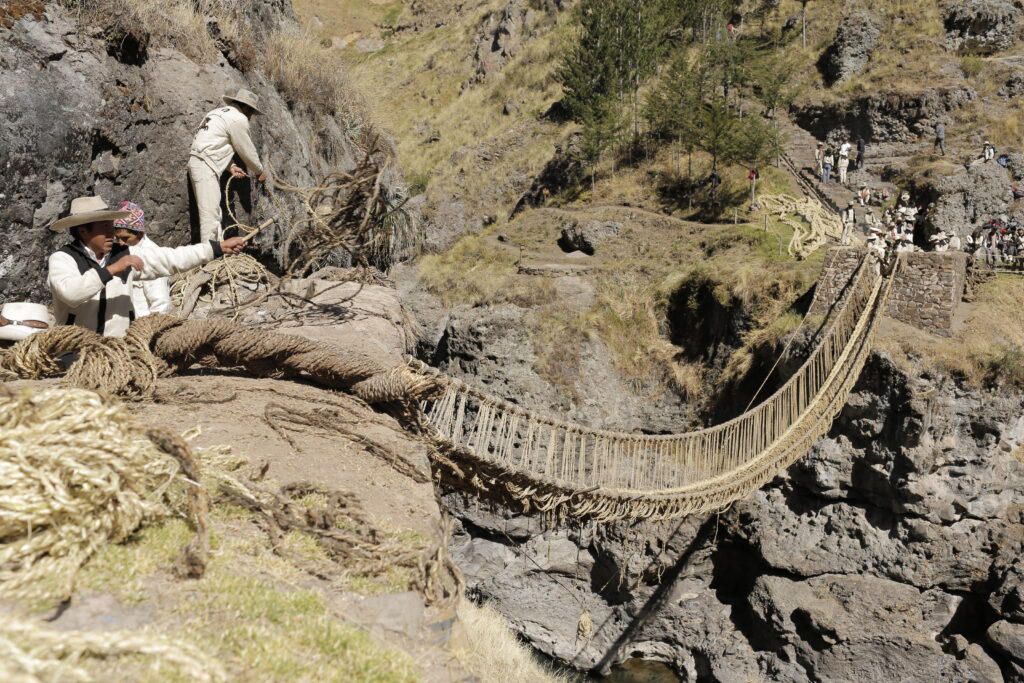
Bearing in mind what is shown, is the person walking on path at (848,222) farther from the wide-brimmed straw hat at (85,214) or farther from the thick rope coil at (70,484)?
the thick rope coil at (70,484)

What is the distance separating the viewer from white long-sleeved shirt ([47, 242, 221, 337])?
3.05m

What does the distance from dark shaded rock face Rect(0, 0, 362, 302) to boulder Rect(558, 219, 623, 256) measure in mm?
10244

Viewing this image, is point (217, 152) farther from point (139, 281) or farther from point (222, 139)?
point (139, 281)

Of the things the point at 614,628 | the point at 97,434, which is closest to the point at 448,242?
the point at 614,628

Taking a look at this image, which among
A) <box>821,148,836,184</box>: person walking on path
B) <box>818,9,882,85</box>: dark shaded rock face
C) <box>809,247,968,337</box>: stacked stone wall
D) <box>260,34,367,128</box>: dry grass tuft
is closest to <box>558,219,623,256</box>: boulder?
<box>821,148,836,184</box>: person walking on path

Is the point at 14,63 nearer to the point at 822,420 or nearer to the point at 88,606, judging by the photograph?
the point at 88,606

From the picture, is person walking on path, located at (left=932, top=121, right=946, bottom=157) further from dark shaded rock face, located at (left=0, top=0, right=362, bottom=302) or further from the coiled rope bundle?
the coiled rope bundle

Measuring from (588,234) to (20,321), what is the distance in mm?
13901

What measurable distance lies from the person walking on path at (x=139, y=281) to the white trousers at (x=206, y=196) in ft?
4.13

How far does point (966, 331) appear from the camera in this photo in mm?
10172

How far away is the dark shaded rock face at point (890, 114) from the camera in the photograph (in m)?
19.4

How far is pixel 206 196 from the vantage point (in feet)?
17.4

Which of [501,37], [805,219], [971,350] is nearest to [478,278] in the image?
[805,219]

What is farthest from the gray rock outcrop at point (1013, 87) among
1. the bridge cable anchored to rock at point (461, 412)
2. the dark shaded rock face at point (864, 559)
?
the bridge cable anchored to rock at point (461, 412)
